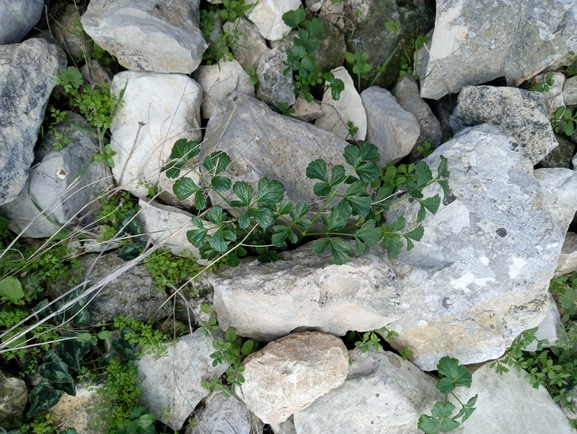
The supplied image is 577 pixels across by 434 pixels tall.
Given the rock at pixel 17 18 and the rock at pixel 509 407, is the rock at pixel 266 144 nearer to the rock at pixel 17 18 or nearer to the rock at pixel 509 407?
the rock at pixel 17 18

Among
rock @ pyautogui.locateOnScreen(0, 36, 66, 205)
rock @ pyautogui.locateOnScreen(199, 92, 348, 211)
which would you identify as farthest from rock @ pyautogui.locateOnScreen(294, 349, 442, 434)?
rock @ pyautogui.locateOnScreen(0, 36, 66, 205)

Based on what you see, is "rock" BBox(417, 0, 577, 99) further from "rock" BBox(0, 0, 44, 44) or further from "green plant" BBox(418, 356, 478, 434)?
"rock" BBox(0, 0, 44, 44)

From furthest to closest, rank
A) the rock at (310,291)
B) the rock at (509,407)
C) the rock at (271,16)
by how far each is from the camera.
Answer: the rock at (271,16) < the rock at (509,407) < the rock at (310,291)

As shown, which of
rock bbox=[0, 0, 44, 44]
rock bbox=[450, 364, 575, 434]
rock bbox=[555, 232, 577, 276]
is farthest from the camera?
rock bbox=[555, 232, 577, 276]

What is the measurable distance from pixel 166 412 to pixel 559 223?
303cm

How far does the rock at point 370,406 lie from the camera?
10.5ft

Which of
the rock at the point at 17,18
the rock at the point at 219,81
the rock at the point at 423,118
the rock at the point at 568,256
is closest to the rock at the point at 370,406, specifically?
the rock at the point at 568,256

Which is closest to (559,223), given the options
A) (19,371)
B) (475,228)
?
(475,228)

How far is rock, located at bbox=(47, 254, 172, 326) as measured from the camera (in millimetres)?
3361

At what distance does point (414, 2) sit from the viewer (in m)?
3.98

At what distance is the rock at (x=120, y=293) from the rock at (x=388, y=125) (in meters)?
1.93

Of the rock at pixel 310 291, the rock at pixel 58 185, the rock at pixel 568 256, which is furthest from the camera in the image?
the rock at pixel 568 256

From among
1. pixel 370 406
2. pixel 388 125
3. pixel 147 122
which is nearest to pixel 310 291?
pixel 370 406

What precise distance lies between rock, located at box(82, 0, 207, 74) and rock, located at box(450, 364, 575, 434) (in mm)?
3053
